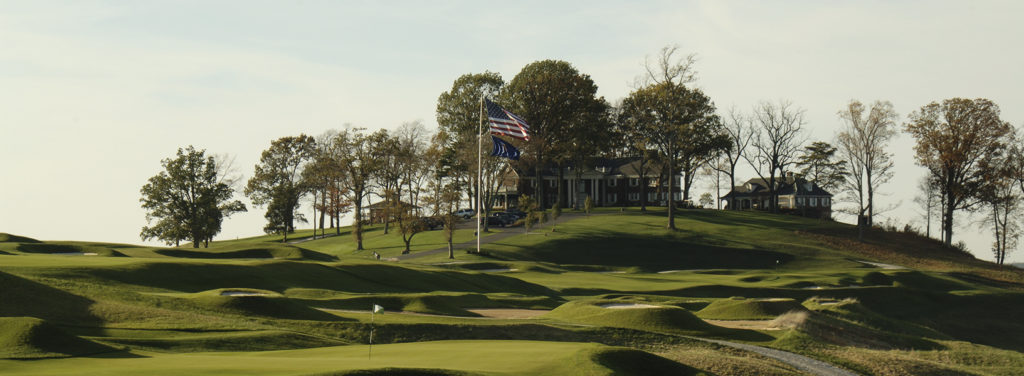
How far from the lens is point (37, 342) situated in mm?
17672

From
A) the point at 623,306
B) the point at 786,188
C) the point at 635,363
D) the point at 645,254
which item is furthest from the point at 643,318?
the point at 786,188

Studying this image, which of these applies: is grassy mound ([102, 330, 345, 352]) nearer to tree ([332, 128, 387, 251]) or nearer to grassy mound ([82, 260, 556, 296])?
grassy mound ([82, 260, 556, 296])

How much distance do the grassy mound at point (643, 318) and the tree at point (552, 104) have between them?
62.3m

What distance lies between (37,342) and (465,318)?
47.5 ft

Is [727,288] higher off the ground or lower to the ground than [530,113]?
lower

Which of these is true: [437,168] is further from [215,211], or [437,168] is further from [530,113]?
[215,211]

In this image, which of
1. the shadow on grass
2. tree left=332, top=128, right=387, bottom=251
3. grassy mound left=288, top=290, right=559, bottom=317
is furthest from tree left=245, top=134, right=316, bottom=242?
grassy mound left=288, top=290, right=559, bottom=317

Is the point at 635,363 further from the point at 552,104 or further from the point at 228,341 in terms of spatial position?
the point at 552,104

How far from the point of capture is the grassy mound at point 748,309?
33.7m

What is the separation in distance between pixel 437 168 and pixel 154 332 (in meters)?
67.0

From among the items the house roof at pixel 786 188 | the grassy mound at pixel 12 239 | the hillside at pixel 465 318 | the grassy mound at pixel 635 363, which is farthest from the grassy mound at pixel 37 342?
the house roof at pixel 786 188

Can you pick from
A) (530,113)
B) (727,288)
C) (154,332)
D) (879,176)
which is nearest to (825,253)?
(879,176)

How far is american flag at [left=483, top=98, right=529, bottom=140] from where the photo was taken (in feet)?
183

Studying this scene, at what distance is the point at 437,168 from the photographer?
88625 mm
